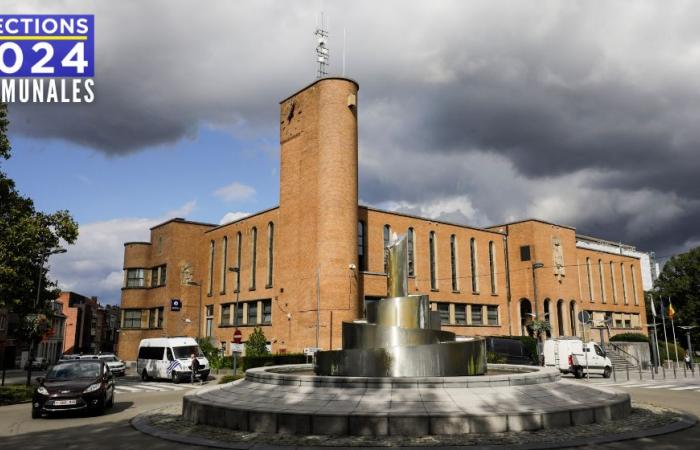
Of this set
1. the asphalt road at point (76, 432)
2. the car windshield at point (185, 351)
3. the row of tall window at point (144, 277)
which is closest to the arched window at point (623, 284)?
the row of tall window at point (144, 277)

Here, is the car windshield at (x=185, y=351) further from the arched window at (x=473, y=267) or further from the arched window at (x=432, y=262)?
the arched window at (x=473, y=267)

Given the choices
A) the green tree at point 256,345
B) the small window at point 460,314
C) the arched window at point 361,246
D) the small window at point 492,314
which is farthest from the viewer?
the small window at point 492,314

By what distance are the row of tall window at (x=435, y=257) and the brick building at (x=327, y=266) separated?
10 centimetres

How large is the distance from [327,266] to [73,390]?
25842 mm

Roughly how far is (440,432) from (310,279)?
30.6 m

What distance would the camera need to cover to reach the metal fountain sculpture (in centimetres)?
1371

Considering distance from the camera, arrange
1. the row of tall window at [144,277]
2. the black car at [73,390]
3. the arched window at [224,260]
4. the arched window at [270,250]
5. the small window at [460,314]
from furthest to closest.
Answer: the row of tall window at [144,277]
the arched window at [224,260]
the small window at [460,314]
the arched window at [270,250]
the black car at [73,390]

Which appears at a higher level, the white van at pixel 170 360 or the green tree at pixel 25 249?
the green tree at pixel 25 249

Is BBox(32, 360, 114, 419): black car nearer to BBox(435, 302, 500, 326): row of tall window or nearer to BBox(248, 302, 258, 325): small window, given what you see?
BBox(248, 302, 258, 325): small window

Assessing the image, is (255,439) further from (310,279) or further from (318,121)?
(318,121)

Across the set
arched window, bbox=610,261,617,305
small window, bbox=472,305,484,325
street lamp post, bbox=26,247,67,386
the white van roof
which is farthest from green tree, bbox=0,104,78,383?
arched window, bbox=610,261,617,305

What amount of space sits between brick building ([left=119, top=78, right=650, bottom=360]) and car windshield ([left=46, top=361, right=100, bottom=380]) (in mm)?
23417

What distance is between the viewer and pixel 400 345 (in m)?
14.9

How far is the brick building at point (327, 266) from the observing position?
4019cm
